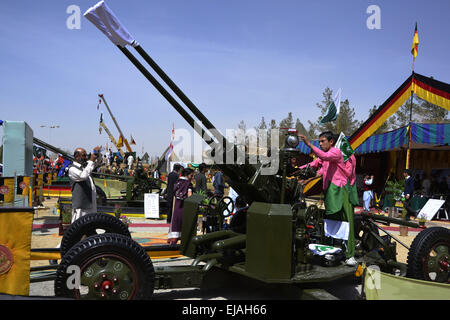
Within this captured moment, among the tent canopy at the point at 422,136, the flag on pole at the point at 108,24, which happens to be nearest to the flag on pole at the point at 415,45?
the tent canopy at the point at 422,136

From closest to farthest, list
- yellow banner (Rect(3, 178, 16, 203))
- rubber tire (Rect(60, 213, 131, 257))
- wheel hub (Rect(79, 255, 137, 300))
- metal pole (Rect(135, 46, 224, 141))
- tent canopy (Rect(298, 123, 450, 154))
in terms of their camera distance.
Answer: wheel hub (Rect(79, 255, 137, 300)) < metal pole (Rect(135, 46, 224, 141)) < rubber tire (Rect(60, 213, 131, 257)) < yellow banner (Rect(3, 178, 16, 203)) < tent canopy (Rect(298, 123, 450, 154))

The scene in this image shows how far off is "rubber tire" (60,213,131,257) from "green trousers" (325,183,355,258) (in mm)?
2739

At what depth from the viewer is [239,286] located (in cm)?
507

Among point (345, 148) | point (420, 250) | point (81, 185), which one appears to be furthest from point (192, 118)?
point (420, 250)

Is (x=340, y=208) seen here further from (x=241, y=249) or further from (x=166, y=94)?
(x=166, y=94)

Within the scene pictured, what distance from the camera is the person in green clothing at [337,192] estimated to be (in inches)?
195

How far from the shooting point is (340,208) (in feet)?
16.2

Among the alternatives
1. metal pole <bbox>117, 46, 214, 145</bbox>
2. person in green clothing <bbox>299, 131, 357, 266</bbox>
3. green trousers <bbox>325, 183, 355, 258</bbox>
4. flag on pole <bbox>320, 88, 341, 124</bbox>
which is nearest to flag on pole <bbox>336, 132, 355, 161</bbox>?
person in green clothing <bbox>299, 131, 357, 266</bbox>

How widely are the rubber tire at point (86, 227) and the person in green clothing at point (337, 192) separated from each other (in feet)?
9.07

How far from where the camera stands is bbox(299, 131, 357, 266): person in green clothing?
4.96 meters

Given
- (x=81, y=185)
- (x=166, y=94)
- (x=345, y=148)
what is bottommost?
(x=81, y=185)

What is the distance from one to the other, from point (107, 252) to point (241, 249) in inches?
67.1

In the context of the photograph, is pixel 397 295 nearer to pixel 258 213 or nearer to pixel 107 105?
pixel 258 213

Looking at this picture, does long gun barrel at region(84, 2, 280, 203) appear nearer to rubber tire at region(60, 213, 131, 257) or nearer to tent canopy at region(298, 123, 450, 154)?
rubber tire at region(60, 213, 131, 257)
